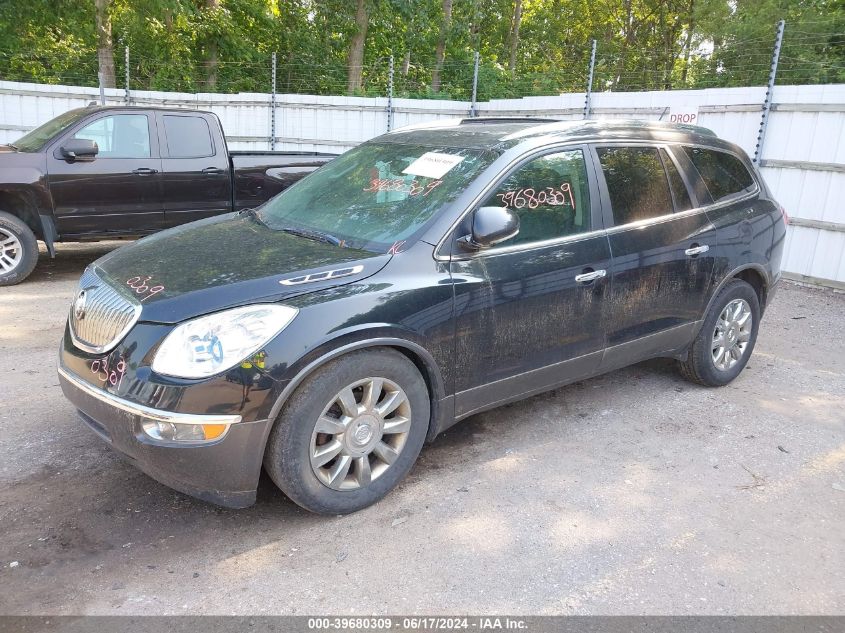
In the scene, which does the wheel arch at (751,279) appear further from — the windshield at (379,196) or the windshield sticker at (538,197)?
the windshield at (379,196)

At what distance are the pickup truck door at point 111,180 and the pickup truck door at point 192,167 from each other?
11 centimetres

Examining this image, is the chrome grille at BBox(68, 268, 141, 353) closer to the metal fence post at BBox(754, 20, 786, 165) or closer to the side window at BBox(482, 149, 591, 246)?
the side window at BBox(482, 149, 591, 246)

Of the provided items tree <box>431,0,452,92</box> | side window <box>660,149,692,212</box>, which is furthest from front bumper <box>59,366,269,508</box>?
tree <box>431,0,452,92</box>

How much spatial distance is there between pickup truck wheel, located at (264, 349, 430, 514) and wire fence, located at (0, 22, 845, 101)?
43.8 ft

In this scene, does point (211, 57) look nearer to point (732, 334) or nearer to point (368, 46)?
point (368, 46)

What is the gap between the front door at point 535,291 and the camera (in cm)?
363

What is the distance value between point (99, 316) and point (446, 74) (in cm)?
2138

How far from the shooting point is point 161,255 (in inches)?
142

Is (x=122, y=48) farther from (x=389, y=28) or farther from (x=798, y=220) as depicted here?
(x=798, y=220)

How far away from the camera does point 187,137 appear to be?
8125mm

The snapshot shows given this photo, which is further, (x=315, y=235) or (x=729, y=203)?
(x=729, y=203)

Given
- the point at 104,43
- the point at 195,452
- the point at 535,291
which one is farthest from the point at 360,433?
the point at 104,43

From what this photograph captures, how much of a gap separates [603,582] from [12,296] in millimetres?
6364

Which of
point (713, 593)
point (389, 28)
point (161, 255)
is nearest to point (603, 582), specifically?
point (713, 593)
